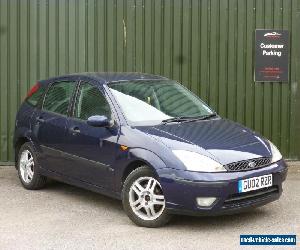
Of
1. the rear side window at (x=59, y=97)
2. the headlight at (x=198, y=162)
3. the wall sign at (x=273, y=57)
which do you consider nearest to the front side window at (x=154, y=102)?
the rear side window at (x=59, y=97)

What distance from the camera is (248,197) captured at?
253 inches

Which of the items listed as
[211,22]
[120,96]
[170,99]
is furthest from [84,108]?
[211,22]

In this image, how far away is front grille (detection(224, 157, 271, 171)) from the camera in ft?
20.8

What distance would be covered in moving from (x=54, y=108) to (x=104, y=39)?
278cm

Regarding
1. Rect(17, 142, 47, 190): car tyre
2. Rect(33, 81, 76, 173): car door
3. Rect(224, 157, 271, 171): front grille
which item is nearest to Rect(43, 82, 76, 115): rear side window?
Rect(33, 81, 76, 173): car door

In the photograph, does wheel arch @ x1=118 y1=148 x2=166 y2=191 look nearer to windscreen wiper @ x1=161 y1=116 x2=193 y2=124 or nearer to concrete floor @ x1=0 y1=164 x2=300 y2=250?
concrete floor @ x1=0 y1=164 x2=300 y2=250

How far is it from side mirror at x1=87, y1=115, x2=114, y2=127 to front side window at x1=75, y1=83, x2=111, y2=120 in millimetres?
123

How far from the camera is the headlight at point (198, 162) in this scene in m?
6.23

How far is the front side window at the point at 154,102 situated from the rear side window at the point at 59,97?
737 mm

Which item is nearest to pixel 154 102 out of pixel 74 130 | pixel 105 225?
pixel 74 130

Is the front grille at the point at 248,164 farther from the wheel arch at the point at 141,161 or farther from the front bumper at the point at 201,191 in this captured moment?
the wheel arch at the point at 141,161

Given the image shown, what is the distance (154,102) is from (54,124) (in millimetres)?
1347

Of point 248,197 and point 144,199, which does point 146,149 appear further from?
point 248,197

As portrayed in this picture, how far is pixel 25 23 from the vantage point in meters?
10.5
